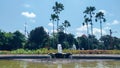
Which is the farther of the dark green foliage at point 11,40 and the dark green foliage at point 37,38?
the dark green foliage at point 37,38

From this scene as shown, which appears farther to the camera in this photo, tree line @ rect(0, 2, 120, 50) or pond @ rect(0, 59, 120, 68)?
tree line @ rect(0, 2, 120, 50)

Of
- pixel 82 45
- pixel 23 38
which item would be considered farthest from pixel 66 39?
pixel 23 38

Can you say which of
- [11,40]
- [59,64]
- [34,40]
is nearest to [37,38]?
[34,40]

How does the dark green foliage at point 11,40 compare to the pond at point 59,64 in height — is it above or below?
above

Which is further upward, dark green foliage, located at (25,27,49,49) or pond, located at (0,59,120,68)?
dark green foliage, located at (25,27,49,49)

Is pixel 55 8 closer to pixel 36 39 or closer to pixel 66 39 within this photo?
pixel 36 39

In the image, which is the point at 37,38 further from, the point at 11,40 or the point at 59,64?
the point at 59,64

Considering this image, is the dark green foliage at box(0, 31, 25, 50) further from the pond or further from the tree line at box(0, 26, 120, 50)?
the pond

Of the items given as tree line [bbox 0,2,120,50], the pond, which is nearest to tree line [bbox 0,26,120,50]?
tree line [bbox 0,2,120,50]

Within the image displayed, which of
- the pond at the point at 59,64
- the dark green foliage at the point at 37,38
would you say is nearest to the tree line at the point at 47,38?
the dark green foliage at the point at 37,38

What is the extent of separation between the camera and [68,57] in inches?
1454

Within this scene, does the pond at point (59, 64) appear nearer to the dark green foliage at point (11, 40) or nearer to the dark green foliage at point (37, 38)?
the dark green foliage at point (11, 40)

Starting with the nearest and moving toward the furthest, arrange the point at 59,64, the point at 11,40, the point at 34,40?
the point at 59,64, the point at 11,40, the point at 34,40

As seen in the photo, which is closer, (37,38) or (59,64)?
(59,64)
